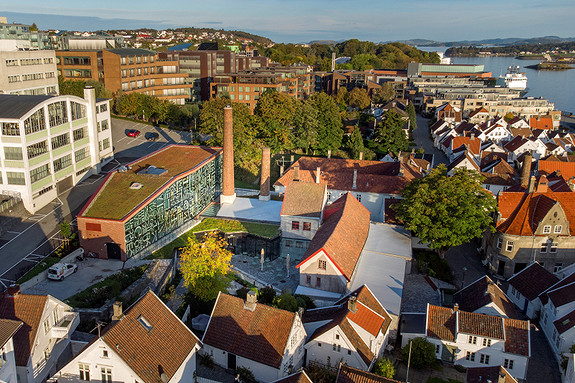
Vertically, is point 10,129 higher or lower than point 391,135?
higher

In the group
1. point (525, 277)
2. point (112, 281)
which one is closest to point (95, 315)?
point (112, 281)

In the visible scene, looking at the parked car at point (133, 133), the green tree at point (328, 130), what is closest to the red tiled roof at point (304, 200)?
the green tree at point (328, 130)

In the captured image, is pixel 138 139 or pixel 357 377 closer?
pixel 357 377

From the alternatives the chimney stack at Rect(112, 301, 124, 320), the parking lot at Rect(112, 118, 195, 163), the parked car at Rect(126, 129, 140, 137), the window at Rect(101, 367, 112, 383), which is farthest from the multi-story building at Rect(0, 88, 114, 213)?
the window at Rect(101, 367, 112, 383)

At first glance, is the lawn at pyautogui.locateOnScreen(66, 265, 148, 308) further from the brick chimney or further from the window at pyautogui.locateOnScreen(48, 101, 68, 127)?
the brick chimney

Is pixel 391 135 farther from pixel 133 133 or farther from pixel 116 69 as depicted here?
pixel 116 69

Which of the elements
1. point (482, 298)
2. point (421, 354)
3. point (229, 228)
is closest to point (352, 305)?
point (421, 354)

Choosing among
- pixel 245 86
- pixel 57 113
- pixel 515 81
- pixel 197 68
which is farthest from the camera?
pixel 515 81
